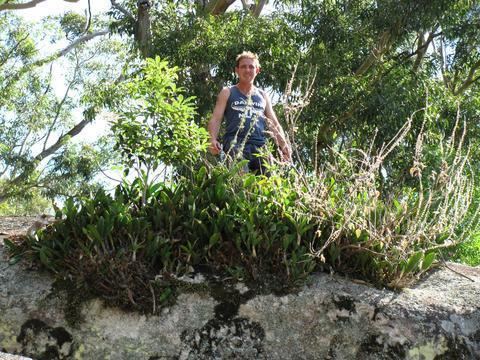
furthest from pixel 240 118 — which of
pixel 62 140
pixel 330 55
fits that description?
pixel 62 140

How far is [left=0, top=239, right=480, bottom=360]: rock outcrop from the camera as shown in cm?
456

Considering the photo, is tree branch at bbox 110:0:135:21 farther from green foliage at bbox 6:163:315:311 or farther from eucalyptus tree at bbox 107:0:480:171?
green foliage at bbox 6:163:315:311

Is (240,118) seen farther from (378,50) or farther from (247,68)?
(378,50)

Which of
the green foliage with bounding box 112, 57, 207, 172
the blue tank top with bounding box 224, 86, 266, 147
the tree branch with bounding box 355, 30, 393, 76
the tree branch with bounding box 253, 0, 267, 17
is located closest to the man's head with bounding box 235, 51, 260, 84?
the blue tank top with bounding box 224, 86, 266, 147

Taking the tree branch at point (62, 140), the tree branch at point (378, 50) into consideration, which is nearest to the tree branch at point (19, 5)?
the tree branch at point (62, 140)

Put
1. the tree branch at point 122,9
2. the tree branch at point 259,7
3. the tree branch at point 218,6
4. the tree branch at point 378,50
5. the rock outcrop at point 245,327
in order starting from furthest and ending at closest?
the tree branch at point 259,7 → the tree branch at point 218,6 → the tree branch at point 122,9 → the tree branch at point 378,50 → the rock outcrop at point 245,327

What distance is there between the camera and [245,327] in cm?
468

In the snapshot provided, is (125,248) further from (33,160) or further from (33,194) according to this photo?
(33,194)

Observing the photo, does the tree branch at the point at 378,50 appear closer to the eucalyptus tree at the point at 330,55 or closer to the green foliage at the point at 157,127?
the eucalyptus tree at the point at 330,55

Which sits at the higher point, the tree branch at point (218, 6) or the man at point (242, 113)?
the tree branch at point (218, 6)

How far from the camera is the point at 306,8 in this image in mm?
12000

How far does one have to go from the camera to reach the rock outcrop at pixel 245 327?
15.0 ft

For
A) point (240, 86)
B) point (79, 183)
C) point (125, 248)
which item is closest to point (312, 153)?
point (240, 86)

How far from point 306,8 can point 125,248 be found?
27.7 feet
